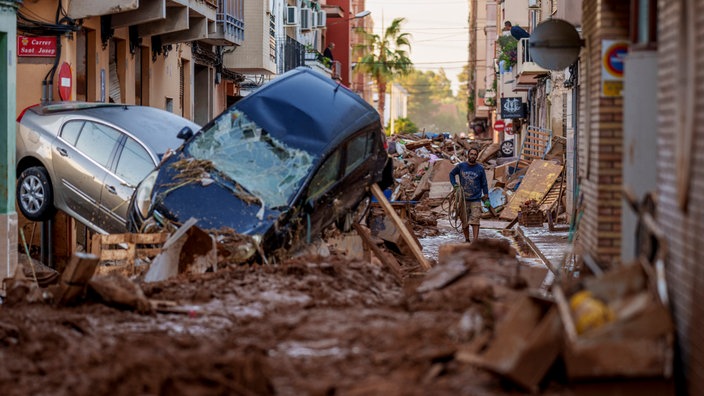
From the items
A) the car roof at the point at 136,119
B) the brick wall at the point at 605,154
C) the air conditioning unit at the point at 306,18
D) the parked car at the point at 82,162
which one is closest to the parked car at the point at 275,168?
the parked car at the point at 82,162

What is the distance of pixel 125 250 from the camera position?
46.0 ft

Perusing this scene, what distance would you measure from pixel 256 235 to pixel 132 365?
6.03 metres

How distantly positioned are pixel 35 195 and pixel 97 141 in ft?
3.47

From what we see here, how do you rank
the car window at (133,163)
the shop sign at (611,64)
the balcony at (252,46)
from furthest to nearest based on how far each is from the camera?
the balcony at (252,46) < the car window at (133,163) < the shop sign at (611,64)

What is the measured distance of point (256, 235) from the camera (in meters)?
13.7

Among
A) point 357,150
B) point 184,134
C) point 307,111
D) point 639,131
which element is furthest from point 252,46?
point 639,131

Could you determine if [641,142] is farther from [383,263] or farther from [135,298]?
[383,263]

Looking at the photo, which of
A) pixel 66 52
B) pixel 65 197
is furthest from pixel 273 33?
pixel 65 197

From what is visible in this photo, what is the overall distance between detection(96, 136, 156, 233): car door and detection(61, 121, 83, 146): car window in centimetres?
61

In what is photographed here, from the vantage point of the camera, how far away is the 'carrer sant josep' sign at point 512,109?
60.5 m

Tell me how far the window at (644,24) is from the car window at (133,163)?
8.00 meters

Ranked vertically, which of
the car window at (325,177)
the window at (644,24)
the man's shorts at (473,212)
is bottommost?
the man's shorts at (473,212)

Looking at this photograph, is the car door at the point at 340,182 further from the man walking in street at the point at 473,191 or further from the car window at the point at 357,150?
the man walking in street at the point at 473,191

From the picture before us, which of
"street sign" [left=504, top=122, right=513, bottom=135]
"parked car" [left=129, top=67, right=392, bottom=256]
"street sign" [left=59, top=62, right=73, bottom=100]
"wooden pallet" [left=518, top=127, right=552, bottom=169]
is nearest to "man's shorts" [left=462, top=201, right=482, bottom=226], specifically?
"parked car" [left=129, top=67, right=392, bottom=256]
